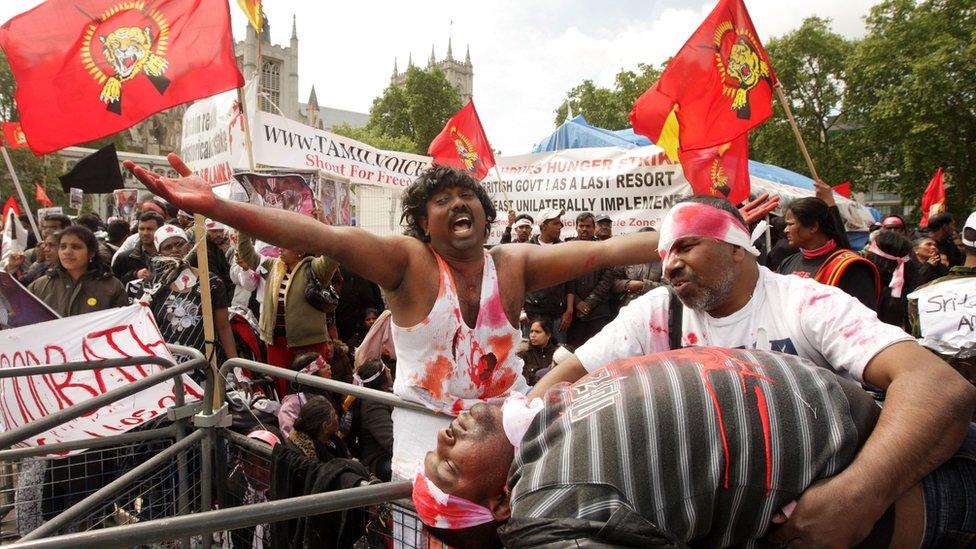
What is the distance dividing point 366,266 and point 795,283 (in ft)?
4.82

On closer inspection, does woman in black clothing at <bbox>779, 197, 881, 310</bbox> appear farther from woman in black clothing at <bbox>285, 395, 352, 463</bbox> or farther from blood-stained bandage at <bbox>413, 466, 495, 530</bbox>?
blood-stained bandage at <bbox>413, 466, 495, 530</bbox>

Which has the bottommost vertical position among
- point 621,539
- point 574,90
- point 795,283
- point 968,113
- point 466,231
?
point 621,539

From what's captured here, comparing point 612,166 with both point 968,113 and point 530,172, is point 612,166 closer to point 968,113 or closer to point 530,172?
point 530,172

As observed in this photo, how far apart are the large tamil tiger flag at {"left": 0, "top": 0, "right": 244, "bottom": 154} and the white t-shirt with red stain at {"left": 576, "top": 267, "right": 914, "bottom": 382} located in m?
3.50

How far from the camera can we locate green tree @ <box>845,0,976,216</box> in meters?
25.4

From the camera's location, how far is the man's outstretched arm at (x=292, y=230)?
87.9 inches

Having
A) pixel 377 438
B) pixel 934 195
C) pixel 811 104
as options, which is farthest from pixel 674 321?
pixel 811 104

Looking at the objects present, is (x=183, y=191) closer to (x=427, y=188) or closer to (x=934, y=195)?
(x=427, y=188)

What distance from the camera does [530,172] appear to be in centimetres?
1073

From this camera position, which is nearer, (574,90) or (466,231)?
(466,231)

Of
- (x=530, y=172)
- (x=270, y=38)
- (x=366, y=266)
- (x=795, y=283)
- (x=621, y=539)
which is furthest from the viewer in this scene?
(x=270, y=38)

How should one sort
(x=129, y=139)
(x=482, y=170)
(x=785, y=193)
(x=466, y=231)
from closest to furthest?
(x=466, y=231)
(x=482, y=170)
(x=785, y=193)
(x=129, y=139)

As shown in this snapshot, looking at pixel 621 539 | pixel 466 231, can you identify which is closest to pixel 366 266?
pixel 466 231

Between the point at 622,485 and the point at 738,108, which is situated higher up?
the point at 738,108
